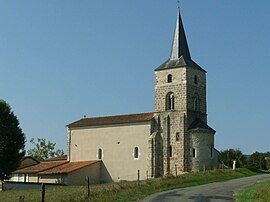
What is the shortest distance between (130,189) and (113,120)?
29.0m

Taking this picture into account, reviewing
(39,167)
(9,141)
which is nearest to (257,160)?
(39,167)

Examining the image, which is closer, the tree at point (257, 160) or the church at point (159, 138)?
the church at point (159, 138)

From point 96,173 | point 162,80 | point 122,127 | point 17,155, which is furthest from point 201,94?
point 17,155

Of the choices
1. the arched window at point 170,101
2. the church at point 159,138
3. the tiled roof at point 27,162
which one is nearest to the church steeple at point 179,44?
the church at point 159,138

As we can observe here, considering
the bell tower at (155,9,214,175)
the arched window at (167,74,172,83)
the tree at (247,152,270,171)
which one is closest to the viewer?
the bell tower at (155,9,214,175)

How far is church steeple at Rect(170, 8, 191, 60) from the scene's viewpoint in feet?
192

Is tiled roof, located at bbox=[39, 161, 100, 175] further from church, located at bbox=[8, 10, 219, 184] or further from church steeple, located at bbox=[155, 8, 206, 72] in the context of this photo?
church steeple, located at bbox=[155, 8, 206, 72]

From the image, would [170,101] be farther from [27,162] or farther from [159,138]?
[27,162]

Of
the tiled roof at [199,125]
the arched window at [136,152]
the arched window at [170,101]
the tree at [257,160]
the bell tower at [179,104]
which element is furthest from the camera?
the tree at [257,160]

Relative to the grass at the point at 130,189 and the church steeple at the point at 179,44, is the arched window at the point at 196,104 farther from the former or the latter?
the grass at the point at 130,189

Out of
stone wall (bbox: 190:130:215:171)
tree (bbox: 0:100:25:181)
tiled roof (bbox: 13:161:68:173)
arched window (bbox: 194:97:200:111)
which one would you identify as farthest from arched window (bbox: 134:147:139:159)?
tree (bbox: 0:100:25:181)

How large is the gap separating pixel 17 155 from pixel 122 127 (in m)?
12.4

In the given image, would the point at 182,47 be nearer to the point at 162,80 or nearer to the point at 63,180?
the point at 162,80

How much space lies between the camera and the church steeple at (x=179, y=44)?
5850 centimetres
